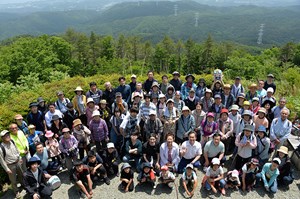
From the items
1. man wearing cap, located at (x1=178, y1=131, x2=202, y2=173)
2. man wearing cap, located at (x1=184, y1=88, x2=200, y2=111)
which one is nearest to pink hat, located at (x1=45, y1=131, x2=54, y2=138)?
man wearing cap, located at (x1=178, y1=131, x2=202, y2=173)

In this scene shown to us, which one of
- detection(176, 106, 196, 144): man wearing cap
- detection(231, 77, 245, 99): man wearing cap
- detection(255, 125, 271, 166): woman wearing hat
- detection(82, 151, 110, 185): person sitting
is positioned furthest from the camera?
detection(231, 77, 245, 99): man wearing cap

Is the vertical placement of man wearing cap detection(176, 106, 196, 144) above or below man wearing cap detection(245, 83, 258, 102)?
below

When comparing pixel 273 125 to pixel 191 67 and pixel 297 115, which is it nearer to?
pixel 297 115

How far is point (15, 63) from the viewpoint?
31594 mm

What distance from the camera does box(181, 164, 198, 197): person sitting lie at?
7.02 m

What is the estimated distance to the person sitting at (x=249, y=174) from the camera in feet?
23.0

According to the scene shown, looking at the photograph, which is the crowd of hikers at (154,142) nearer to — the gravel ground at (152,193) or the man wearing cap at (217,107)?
the man wearing cap at (217,107)

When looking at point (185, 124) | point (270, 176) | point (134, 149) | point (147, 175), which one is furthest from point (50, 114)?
point (270, 176)

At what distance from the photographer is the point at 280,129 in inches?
308

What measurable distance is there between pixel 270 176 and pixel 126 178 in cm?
419

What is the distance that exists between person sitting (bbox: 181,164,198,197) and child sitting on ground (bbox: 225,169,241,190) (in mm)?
953

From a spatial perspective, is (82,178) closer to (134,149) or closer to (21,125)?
(134,149)

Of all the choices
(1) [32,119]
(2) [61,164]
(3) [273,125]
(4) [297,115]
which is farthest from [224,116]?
(1) [32,119]

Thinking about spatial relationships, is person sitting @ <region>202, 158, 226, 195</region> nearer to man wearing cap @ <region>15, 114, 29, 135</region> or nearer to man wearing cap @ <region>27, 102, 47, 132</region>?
man wearing cap @ <region>27, 102, 47, 132</region>
